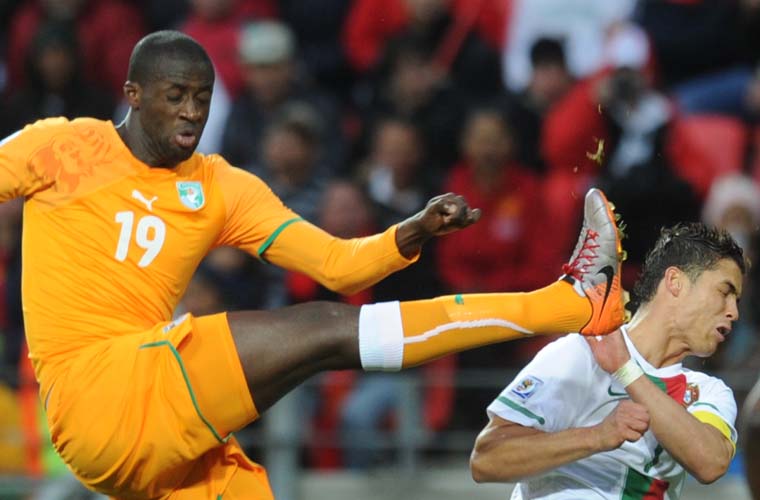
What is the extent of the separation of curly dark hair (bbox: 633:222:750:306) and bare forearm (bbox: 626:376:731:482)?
47cm

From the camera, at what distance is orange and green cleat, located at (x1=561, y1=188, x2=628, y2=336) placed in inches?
184

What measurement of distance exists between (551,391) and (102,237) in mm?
1519

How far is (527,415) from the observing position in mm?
4504

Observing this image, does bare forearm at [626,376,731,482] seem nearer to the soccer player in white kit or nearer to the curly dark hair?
the soccer player in white kit

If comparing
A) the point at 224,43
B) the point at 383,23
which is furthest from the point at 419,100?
the point at 224,43

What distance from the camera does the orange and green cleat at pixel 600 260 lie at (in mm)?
4676

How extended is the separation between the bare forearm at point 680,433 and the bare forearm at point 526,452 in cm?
19

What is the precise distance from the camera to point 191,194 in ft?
16.3

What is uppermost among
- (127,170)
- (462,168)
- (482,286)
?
(127,170)

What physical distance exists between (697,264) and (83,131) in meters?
2.04

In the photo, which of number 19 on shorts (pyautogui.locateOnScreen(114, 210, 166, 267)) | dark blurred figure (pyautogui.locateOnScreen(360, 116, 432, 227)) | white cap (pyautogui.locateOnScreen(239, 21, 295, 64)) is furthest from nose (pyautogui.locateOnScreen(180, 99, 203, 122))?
white cap (pyautogui.locateOnScreen(239, 21, 295, 64))

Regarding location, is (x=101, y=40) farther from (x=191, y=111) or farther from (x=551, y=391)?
A: (x=551, y=391)

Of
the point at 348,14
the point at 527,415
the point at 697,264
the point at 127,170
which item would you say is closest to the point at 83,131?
the point at 127,170

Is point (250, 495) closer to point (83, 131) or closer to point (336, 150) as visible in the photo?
point (83, 131)
